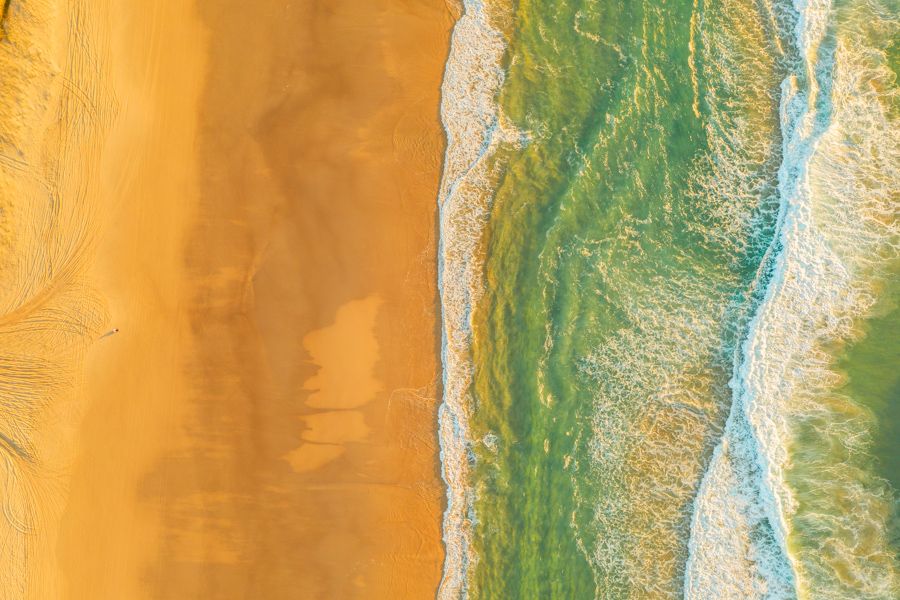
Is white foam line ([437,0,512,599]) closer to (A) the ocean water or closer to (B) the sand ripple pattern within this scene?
(A) the ocean water

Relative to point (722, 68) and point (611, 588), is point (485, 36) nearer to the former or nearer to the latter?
point (722, 68)

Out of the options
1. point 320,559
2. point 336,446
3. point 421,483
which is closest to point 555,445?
point 421,483

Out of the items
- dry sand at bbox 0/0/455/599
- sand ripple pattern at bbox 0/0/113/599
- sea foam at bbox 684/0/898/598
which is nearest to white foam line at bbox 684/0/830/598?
sea foam at bbox 684/0/898/598

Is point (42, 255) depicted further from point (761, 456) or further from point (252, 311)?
point (761, 456)

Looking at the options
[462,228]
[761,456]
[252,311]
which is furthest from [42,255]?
[761,456]

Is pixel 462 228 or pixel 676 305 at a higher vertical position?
pixel 462 228
